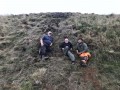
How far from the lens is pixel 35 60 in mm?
18234

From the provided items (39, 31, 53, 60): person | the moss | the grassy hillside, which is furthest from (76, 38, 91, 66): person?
the moss

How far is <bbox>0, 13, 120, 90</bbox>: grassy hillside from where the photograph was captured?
1636 centimetres

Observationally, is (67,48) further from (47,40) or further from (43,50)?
(47,40)

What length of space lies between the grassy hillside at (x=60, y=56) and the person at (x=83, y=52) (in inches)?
15.1

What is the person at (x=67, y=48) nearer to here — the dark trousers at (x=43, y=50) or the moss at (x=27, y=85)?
the dark trousers at (x=43, y=50)

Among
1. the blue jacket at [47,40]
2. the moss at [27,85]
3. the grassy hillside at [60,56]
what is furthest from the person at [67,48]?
the moss at [27,85]

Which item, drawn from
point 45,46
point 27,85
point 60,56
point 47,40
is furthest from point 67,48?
point 27,85

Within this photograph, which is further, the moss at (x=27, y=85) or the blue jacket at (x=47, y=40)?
the blue jacket at (x=47, y=40)

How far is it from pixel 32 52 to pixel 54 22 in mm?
4445

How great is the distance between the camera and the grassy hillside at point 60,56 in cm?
1636

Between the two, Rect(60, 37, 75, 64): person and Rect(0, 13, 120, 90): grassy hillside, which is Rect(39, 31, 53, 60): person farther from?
Rect(60, 37, 75, 64): person

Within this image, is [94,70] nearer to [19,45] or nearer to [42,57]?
[42,57]

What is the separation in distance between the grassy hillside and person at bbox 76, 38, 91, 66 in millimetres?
384

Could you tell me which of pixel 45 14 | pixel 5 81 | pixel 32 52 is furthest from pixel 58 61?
pixel 45 14
